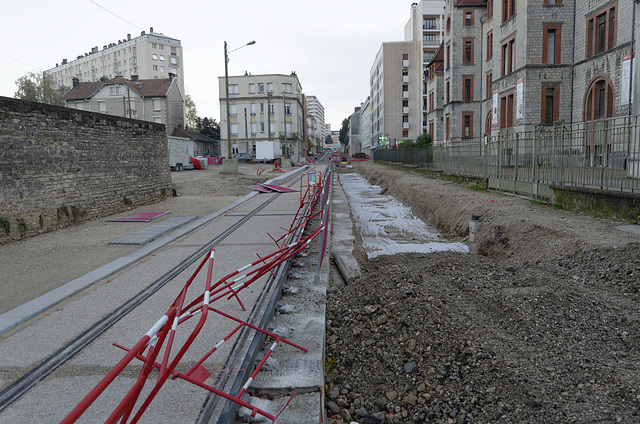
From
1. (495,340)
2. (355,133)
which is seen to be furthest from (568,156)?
(355,133)

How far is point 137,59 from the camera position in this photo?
8881cm

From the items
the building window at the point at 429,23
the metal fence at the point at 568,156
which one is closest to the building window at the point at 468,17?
the metal fence at the point at 568,156

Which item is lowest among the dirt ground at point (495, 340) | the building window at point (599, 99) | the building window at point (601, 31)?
the dirt ground at point (495, 340)

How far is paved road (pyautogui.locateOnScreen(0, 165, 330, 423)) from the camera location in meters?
3.12

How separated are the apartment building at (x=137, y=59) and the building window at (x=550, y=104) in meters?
74.1

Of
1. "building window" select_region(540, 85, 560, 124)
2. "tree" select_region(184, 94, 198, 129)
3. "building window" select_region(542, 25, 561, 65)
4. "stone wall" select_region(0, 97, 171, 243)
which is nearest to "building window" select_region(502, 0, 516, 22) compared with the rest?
"building window" select_region(542, 25, 561, 65)

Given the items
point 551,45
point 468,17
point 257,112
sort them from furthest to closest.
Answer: point 257,112 → point 468,17 → point 551,45

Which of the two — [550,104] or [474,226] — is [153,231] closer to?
[474,226]

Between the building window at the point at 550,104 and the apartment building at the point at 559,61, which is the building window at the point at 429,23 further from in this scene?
the building window at the point at 550,104

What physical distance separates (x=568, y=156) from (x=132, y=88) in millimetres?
61327

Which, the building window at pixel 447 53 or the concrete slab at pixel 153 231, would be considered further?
the building window at pixel 447 53

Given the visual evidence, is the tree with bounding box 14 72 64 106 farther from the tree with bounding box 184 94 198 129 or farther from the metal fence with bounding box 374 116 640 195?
the metal fence with bounding box 374 116 640 195

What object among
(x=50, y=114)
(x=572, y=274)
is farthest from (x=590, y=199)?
(x=50, y=114)

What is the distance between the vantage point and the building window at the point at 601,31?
2138 centimetres
